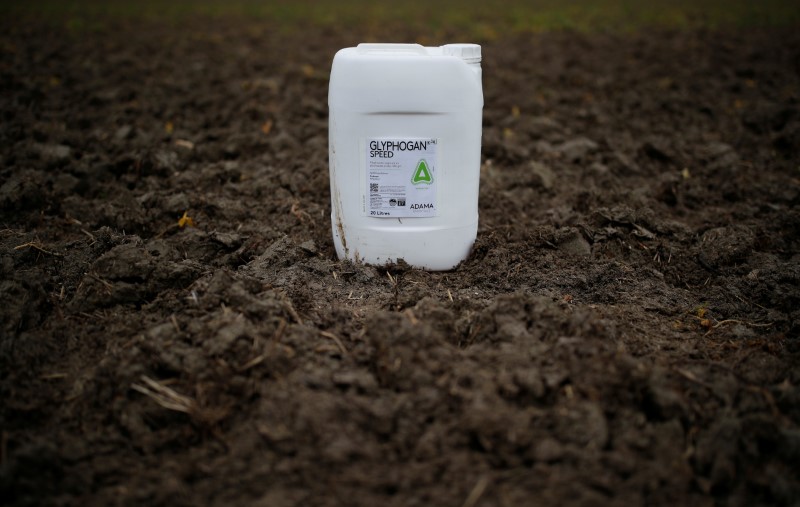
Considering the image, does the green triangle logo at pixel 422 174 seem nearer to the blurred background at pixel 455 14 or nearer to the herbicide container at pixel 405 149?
the herbicide container at pixel 405 149

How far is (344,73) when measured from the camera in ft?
9.36

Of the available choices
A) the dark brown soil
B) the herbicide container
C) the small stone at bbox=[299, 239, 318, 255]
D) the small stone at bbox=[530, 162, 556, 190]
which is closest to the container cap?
the herbicide container

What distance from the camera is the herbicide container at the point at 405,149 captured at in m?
2.84

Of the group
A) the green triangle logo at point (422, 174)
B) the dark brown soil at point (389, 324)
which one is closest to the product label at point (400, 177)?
the green triangle logo at point (422, 174)

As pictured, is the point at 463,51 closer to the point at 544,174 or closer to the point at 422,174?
the point at 422,174

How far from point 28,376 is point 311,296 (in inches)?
43.3

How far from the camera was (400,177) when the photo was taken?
9.75 ft

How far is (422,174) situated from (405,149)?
0.46 feet

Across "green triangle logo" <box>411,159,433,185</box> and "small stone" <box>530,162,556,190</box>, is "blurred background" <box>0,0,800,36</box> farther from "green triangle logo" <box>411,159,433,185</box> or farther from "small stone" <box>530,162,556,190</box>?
"green triangle logo" <box>411,159,433,185</box>

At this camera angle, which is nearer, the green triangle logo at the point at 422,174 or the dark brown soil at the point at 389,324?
the dark brown soil at the point at 389,324

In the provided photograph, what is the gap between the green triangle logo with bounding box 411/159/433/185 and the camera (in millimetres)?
2963

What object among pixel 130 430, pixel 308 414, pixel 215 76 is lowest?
pixel 130 430

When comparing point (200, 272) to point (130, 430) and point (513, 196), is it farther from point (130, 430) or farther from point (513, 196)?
point (513, 196)

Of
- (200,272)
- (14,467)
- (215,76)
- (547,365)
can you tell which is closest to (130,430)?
(14,467)
